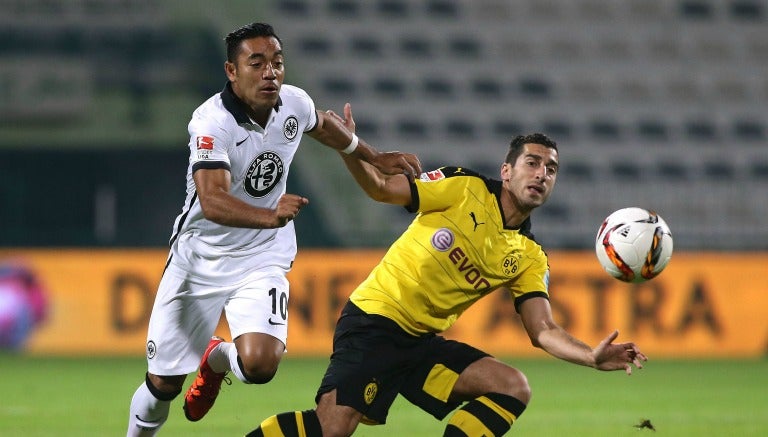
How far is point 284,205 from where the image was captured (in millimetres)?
4758

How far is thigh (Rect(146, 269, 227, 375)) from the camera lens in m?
5.78

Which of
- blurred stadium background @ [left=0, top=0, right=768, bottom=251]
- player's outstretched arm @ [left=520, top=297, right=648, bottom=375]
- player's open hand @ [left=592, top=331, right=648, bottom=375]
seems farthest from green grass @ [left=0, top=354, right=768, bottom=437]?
blurred stadium background @ [left=0, top=0, right=768, bottom=251]

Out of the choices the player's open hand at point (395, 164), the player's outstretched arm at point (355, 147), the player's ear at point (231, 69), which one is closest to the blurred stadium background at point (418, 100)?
the player's outstretched arm at point (355, 147)

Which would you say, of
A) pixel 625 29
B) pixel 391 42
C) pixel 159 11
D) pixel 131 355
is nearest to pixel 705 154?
pixel 625 29

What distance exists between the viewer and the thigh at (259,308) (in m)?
5.70

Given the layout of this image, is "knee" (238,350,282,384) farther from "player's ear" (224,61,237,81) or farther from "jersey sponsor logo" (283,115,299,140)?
"player's ear" (224,61,237,81)

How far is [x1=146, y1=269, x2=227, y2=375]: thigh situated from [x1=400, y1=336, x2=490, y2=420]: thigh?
1040 millimetres

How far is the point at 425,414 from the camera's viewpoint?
8.68 metres

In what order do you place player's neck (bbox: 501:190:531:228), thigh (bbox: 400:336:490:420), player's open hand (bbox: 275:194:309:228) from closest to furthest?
player's open hand (bbox: 275:194:309:228)
thigh (bbox: 400:336:490:420)
player's neck (bbox: 501:190:531:228)

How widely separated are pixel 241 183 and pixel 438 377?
4.06 feet

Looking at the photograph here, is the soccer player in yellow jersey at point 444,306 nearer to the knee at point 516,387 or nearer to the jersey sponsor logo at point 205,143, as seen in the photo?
the knee at point 516,387

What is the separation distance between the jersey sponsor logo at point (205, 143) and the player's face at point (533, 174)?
1.36 meters

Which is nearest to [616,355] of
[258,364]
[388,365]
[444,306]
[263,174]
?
[444,306]

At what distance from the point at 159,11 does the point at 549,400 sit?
12378 mm
